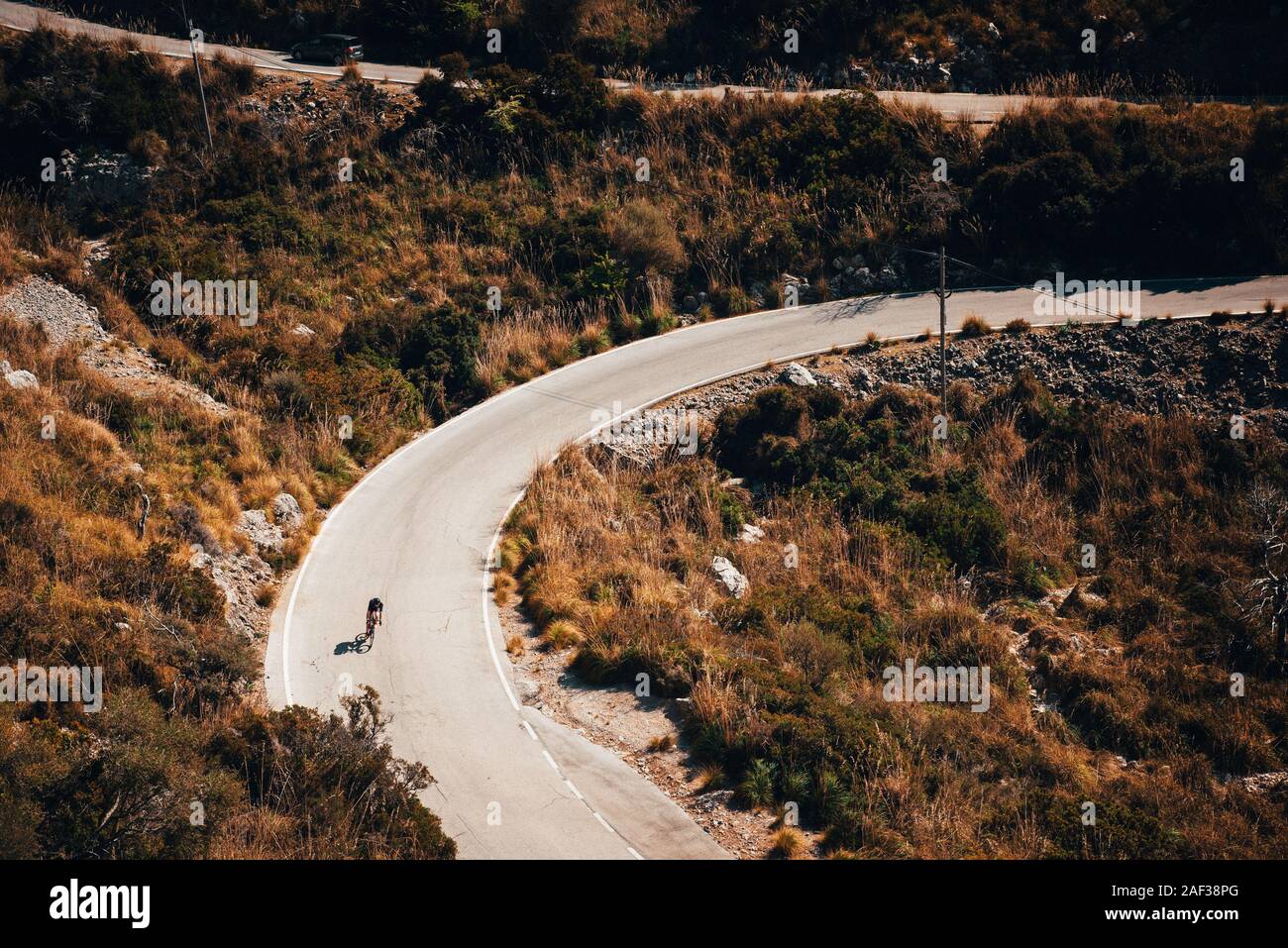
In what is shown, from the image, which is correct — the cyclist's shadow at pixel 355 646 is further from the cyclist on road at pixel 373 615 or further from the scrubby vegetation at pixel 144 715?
the scrubby vegetation at pixel 144 715

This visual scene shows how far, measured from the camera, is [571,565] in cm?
2233

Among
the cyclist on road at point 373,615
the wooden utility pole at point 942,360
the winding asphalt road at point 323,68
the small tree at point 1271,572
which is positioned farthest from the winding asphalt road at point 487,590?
the small tree at point 1271,572

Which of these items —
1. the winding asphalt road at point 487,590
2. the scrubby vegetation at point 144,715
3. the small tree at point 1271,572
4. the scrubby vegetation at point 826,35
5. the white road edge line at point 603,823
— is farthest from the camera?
the scrubby vegetation at point 826,35

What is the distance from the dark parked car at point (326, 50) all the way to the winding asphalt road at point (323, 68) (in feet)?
1.25

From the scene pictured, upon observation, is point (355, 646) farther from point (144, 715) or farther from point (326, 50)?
point (326, 50)

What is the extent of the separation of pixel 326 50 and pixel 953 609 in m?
34.6

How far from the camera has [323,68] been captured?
41281 millimetres

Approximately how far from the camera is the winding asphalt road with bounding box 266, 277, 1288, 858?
15.9m

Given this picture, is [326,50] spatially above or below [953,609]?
above

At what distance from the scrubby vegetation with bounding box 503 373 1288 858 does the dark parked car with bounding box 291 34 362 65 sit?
25.1 m

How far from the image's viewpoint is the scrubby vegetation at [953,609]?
1664 centimetres

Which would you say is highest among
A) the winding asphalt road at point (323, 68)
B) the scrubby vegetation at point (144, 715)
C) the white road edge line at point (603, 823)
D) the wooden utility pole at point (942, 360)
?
the winding asphalt road at point (323, 68)

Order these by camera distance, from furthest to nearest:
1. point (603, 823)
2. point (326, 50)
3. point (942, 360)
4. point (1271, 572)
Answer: point (326, 50) < point (942, 360) < point (1271, 572) < point (603, 823)

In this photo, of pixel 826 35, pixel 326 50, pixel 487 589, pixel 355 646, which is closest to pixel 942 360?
pixel 487 589
